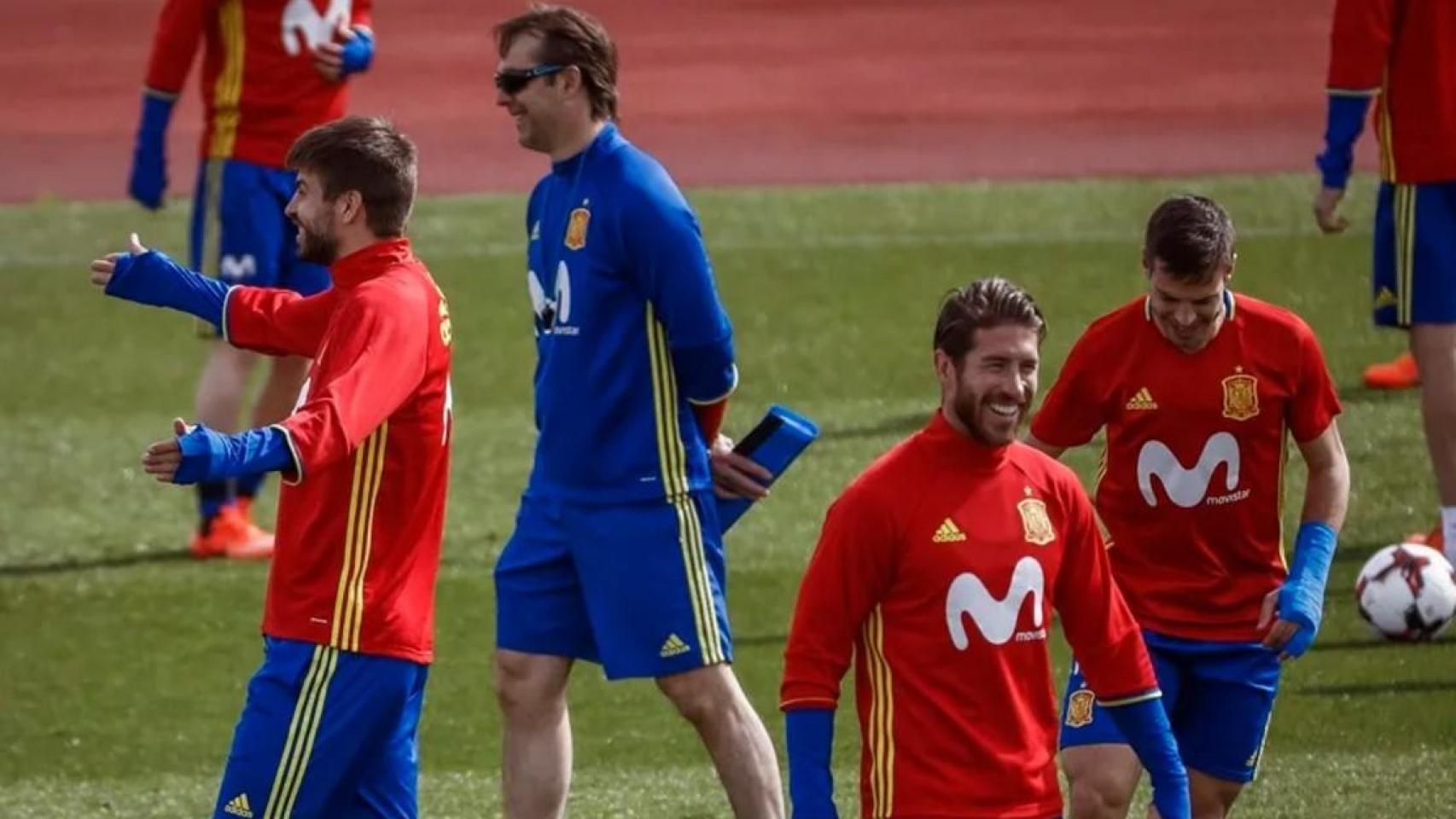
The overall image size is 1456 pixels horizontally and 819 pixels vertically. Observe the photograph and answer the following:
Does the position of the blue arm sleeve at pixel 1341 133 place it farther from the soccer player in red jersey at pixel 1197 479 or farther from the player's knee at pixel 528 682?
the player's knee at pixel 528 682

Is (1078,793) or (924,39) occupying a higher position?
(924,39)

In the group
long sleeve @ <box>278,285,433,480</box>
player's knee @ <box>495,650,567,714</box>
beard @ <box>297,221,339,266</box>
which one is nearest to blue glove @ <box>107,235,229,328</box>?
beard @ <box>297,221,339,266</box>

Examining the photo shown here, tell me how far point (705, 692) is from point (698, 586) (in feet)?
0.84

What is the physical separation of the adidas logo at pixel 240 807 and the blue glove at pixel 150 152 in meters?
5.78

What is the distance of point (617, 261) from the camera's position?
686 cm

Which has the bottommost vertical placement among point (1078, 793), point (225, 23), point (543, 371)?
point (1078, 793)

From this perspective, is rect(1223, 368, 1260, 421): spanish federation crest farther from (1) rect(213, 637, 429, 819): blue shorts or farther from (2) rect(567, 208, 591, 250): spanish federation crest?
(1) rect(213, 637, 429, 819): blue shorts

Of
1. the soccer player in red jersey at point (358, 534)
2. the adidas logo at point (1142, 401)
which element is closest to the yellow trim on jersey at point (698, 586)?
the soccer player in red jersey at point (358, 534)

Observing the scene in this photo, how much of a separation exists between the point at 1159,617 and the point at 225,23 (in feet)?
18.2

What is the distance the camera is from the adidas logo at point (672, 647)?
6.89 m

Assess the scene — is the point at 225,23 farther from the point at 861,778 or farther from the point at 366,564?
the point at 861,778

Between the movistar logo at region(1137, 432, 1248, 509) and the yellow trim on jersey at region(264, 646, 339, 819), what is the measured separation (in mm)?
2042

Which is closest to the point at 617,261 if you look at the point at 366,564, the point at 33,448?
the point at 366,564

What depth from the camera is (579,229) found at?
690 cm
